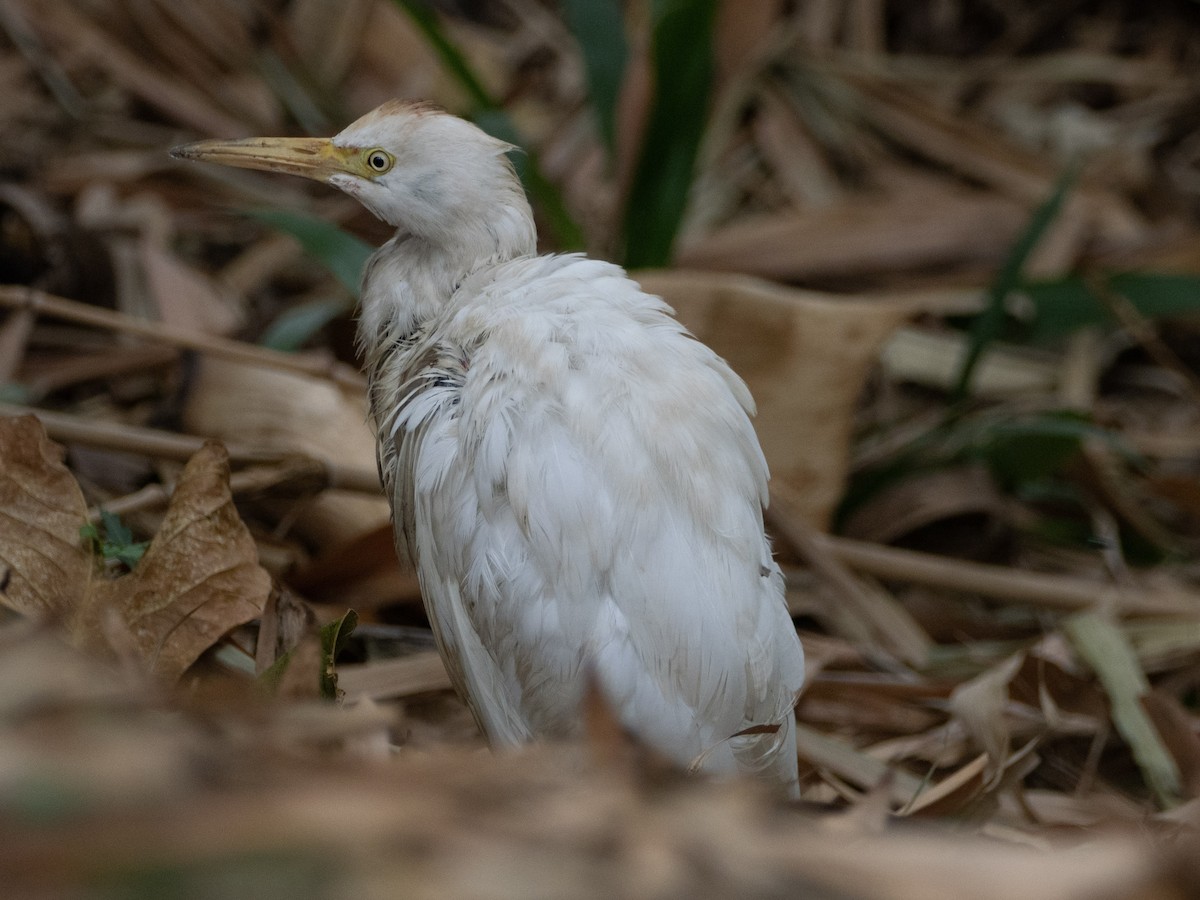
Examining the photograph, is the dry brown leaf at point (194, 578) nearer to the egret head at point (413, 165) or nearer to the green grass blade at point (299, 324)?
the egret head at point (413, 165)

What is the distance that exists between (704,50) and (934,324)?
1194 millimetres

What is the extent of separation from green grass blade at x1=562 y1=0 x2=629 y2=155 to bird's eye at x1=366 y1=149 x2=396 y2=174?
1.33m

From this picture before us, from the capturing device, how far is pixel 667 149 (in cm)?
315

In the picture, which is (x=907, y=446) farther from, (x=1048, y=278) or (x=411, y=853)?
(x=411, y=853)

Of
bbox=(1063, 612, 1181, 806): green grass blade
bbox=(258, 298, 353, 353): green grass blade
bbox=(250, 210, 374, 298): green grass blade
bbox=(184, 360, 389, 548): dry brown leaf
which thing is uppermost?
bbox=(250, 210, 374, 298): green grass blade

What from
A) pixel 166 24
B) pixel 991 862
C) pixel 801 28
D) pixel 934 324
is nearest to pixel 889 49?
pixel 801 28

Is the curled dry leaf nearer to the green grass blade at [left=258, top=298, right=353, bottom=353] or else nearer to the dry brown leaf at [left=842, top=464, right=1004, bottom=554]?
the green grass blade at [left=258, top=298, right=353, bottom=353]

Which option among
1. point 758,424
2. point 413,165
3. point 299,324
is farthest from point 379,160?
point 758,424

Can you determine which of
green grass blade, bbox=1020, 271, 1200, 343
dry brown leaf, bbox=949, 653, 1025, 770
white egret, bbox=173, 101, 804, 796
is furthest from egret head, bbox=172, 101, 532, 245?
green grass blade, bbox=1020, 271, 1200, 343

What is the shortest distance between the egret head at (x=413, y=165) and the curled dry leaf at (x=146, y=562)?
486mm

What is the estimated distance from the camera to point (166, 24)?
3.87 m

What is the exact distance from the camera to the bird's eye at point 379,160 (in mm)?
1928

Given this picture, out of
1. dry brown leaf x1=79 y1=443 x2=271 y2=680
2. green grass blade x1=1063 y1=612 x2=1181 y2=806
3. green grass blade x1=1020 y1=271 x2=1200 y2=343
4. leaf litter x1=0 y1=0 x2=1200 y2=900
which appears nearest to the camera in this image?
leaf litter x1=0 y1=0 x2=1200 y2=900

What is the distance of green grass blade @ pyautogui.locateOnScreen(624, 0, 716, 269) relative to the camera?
304 centimetres
